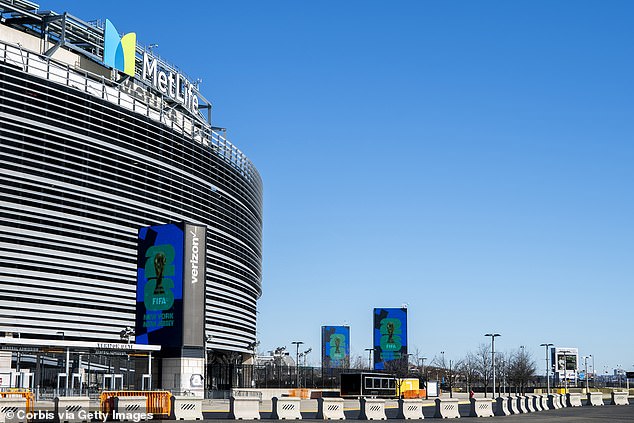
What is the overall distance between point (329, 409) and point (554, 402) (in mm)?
26924

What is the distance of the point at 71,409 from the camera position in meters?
37.1

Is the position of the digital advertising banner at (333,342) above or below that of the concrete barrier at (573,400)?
above

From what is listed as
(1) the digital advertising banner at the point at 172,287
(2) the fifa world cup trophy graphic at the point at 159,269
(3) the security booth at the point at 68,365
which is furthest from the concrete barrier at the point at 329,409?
(3) the security booth at the point at 68,365

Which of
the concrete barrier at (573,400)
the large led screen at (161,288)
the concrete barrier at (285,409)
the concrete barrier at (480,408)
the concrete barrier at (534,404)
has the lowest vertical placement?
the concrete barrier at (573,400)

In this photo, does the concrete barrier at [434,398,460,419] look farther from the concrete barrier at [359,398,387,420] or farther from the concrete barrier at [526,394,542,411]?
the concrete barrier at [526,394,542,411]

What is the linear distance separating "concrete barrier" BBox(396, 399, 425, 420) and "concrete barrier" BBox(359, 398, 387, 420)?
1.09 meters

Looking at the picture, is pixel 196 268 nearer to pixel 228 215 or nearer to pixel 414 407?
pixel 414 407

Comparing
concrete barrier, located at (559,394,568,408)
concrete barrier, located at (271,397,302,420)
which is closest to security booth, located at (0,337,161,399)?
concrete barrier, located at (271,397,302,420)

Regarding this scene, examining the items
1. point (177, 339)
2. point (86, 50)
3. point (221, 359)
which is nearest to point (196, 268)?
point (177, 339)

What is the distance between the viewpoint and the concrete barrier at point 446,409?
4841 cm

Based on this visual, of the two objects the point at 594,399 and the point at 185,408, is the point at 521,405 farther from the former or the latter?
the point at 185,408

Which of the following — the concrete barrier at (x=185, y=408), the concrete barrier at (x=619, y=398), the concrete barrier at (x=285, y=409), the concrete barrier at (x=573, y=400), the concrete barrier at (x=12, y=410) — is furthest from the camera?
the concrete barrier at (x=619, y=398)

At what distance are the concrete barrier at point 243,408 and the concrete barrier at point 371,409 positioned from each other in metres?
5.95

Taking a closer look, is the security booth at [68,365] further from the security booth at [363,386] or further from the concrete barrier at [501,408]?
the concrete barrier at [501,408]
